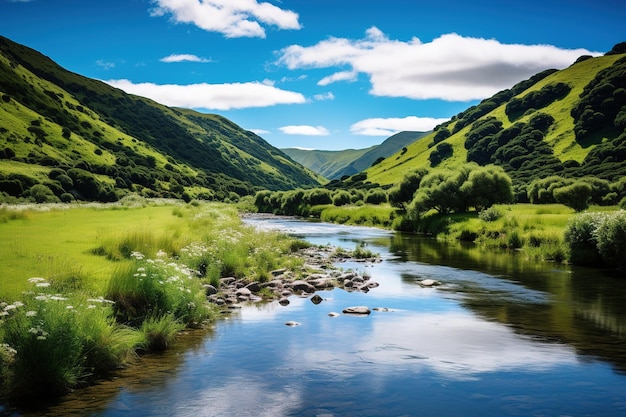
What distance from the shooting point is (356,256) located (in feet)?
141

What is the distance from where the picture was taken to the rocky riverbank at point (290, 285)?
81.7 feet

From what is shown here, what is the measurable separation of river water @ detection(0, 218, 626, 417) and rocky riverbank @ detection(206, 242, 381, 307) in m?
1.52

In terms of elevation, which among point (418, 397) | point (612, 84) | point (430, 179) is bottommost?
point (418, 397)

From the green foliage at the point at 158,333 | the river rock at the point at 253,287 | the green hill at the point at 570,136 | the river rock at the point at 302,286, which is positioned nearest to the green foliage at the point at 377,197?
the green hill at the point at 570,136

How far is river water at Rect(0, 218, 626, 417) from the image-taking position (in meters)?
12.5

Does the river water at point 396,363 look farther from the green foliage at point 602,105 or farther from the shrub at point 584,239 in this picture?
the green foliage at point 602,105

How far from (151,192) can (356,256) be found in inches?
5780

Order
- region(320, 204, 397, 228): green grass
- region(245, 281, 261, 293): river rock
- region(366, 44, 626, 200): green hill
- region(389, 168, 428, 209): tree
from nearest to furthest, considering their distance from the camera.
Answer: region(245, 281, 261, 293): river rock, region(389, 168, 428, 209): tree, region(320, 204, 397, 228): green grass, region(366, 44, 626, 200): green hill

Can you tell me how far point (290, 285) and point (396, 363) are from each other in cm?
1317

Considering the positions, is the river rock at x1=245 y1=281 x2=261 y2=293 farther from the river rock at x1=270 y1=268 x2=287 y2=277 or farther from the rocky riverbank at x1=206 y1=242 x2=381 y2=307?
the river rock at x1=270 y1=268 x2=287 y2=277

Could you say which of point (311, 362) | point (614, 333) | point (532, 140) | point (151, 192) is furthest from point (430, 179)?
point (151, 192)

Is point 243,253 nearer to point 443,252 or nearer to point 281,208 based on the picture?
point 443,252

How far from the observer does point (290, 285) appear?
28406mm

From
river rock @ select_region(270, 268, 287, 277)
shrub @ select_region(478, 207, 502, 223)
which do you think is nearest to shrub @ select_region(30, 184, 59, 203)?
river rock @ select_region(270, 268, 287, 277)
